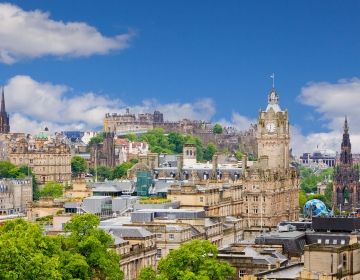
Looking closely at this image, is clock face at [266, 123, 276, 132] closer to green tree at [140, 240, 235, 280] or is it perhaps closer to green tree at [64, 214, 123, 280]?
green tree at [64, 214, 123, 280]

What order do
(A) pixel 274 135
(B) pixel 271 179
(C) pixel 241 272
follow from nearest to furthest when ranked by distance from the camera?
1. (C) pixel 241 272
2. (B) pixel 271 179
3. (A) pixel 274 135

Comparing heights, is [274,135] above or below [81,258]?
above

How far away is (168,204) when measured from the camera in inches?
5477

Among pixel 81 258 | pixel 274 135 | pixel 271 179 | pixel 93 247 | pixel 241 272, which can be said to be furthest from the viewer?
pixel 274 135

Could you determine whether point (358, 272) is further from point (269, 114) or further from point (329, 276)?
point (269, 114)

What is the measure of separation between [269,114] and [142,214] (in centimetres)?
6409

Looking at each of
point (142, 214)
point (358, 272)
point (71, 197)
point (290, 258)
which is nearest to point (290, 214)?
point (71, 197)

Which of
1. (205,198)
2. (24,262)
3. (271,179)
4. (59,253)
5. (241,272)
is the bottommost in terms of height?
(241,272)

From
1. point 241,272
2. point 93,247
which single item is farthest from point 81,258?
point 241,272

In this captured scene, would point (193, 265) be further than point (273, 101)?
No

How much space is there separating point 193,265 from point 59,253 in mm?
11305

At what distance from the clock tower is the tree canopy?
8563cm

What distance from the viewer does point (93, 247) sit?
9294 centimetres

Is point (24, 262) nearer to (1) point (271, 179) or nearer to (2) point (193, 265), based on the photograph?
(2) point (193, 265)
